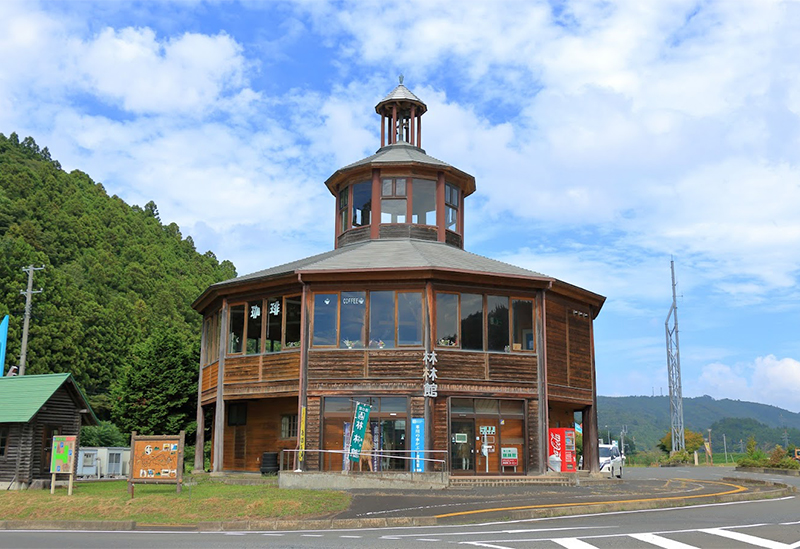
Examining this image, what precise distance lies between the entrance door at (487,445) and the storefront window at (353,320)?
446 centimetres

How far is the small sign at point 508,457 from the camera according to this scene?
25812mm

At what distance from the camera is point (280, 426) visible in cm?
2830

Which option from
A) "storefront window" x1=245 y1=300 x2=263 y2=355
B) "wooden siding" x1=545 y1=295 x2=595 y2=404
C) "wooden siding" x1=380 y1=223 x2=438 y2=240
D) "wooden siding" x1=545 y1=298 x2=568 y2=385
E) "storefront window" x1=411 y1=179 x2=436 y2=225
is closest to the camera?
"wooden siding" x1=545 y1=298 x2=568 y2=385

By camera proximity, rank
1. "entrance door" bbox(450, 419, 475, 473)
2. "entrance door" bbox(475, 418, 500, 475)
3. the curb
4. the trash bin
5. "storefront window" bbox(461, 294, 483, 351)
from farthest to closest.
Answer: the trash bin, "storefront window" bbox(461, 294, 483, 351), "entrance door" bbox(475, 418, 500, 475), "entrance door" bbox(450, 419, 475, 473), the curb

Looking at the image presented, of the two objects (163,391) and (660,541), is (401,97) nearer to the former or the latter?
(163,391)

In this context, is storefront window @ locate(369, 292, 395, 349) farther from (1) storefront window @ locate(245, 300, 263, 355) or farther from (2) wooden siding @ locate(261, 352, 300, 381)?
(1) storefront window @ locate(245, 300, 263, 355)

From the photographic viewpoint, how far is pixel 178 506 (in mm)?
16953

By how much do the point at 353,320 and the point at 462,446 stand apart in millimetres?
5082

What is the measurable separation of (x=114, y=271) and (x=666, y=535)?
217 feet

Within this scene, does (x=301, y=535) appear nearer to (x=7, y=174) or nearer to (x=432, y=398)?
(x=432, y=398)

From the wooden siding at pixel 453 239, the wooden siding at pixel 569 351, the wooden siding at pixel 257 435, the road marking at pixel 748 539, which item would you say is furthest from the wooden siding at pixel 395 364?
the road marking at pixel 748 539

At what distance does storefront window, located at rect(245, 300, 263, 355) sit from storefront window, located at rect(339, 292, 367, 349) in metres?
3.47

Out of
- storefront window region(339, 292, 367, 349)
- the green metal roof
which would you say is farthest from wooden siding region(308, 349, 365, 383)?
the green metal roof

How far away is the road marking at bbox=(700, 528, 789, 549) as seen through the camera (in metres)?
11.0
